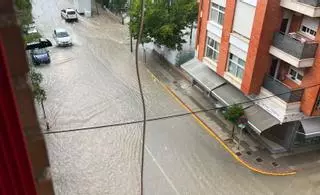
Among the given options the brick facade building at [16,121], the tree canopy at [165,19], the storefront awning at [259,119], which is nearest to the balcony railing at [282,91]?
the storefront awning at [259,119]

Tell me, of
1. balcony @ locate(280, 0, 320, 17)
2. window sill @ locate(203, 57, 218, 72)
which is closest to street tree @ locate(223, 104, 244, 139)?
window sill @ locate(203, 57, 218, 72)

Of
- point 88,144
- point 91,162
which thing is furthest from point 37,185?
point 88,144

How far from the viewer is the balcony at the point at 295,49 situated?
37.7 ft

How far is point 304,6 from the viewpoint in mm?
11125

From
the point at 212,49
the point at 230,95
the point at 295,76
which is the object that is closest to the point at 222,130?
the point at 230,95

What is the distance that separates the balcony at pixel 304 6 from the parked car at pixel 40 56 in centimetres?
1382

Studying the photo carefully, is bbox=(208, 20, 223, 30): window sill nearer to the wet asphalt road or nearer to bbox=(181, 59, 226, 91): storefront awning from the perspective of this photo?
bbox=(181, 59, 226, 91): storefront awning

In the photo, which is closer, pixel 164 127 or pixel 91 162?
pixel 91 162

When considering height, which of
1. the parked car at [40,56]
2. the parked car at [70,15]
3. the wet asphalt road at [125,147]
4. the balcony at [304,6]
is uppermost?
the balcony at [304,6]

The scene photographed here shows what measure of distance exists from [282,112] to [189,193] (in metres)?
4.28

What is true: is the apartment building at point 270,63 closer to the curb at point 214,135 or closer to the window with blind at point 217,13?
the window with blind at point 217,13

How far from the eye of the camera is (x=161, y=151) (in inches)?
548

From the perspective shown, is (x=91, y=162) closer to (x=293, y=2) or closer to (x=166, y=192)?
(x=166, y=192)

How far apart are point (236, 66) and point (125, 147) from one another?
5.33 m
